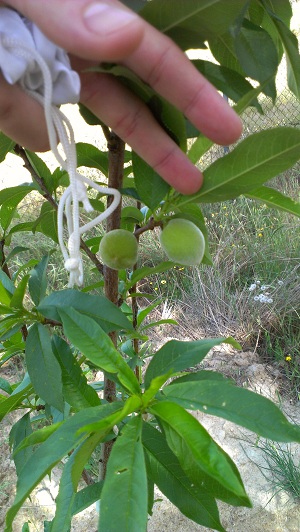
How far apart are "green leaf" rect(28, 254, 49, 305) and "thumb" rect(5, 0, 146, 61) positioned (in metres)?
0.38

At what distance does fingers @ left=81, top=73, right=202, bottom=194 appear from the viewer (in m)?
0.52

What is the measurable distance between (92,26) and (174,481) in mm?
507

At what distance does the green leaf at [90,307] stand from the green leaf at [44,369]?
0.04 metres

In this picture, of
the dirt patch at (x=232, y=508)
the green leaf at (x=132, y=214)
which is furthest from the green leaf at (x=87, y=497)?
the dirt patch at (x=232, y=508)

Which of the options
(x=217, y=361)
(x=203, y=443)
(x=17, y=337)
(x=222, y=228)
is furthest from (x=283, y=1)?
(x=222, y=228)

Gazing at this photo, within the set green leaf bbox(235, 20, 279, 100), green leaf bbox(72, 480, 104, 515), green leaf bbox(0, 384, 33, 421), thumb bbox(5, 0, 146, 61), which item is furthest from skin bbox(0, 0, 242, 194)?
green leaf bbox(72, 480, 104, 515)

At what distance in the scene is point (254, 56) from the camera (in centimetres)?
56

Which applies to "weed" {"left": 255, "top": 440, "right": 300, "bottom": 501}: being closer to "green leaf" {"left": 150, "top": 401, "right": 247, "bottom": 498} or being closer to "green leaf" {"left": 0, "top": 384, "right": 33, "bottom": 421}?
"green leaf" {"left": 0, "top": 384, "right": 33, "bottom": 421}

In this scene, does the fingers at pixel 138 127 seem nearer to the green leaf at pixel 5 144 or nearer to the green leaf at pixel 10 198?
the green leaf at pixel 5 144

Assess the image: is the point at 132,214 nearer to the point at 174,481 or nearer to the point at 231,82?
the point at 231,82

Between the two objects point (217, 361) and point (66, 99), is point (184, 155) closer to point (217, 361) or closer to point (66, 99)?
point (66, 99)

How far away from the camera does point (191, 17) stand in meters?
0.49

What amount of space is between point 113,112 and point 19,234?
2.64 m

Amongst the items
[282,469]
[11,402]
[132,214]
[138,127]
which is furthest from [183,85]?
[282,469]
